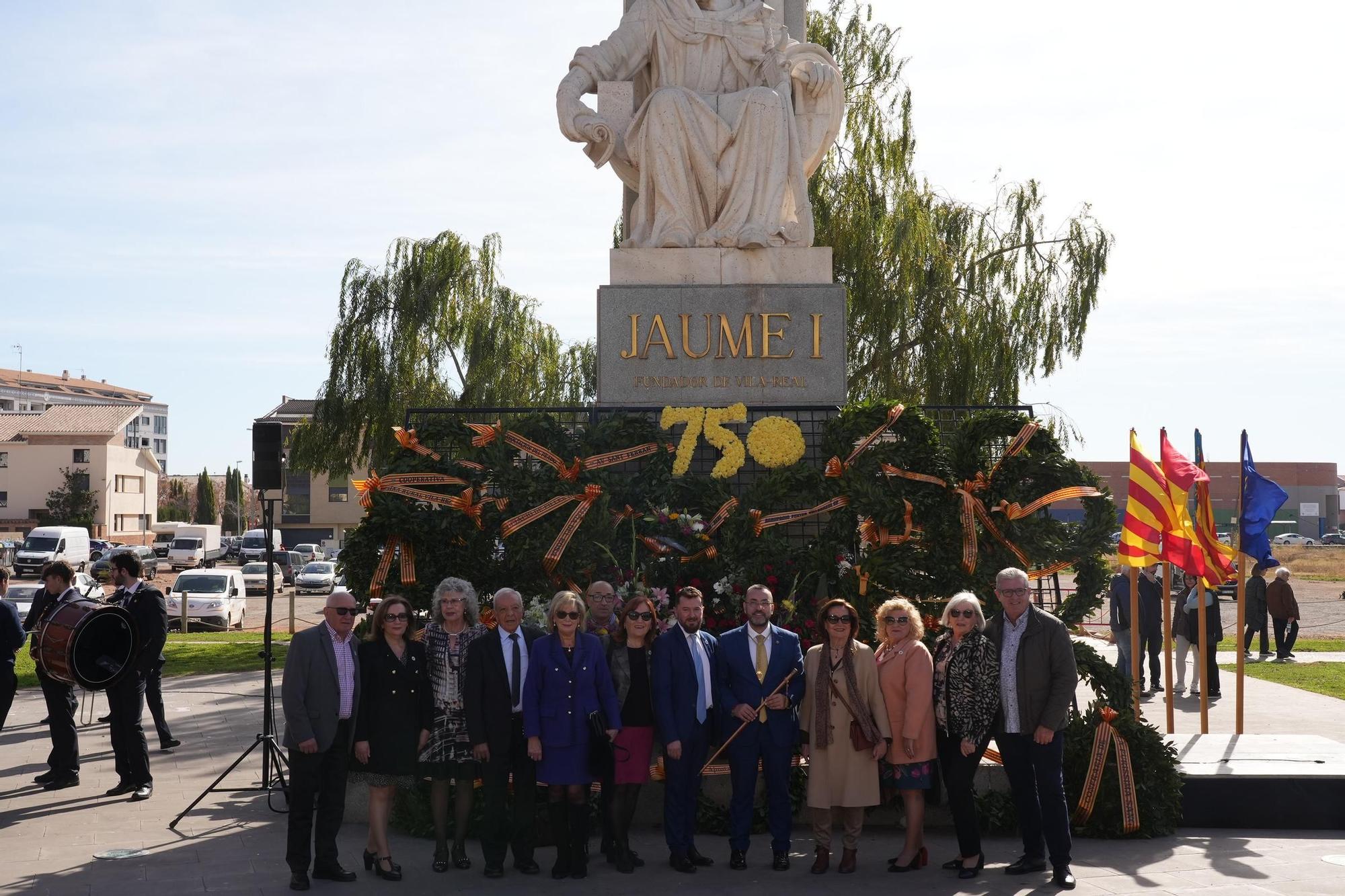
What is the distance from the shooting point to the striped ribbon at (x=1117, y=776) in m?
7.95

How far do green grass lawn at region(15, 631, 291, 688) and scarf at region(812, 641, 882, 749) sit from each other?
1167 centimetres

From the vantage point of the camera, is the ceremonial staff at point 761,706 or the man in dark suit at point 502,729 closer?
the man in dark suit at point 502,729

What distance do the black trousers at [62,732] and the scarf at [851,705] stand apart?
18.8 ft

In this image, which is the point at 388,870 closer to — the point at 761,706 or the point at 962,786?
the point at 761,706

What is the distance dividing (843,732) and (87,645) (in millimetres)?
5471

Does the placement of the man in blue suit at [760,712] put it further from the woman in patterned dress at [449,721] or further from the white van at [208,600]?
the white van at [208,600]

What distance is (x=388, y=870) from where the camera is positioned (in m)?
7.33

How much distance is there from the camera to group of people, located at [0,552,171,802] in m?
9.70

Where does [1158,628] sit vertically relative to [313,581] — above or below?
above

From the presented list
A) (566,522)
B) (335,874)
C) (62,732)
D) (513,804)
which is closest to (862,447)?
(566,522)

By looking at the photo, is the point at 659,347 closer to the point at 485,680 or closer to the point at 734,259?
the point at 734,259

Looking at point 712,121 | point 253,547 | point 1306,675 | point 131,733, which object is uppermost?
point 712,121

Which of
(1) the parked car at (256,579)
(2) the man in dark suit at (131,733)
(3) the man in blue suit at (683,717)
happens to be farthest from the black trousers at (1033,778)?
(1) the parked car at (256,579)

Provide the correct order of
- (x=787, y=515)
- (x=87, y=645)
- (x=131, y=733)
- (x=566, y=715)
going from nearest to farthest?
(x=566, y=715), (x=787, y=515), (x=87, y=645), (x=131, y=733)
